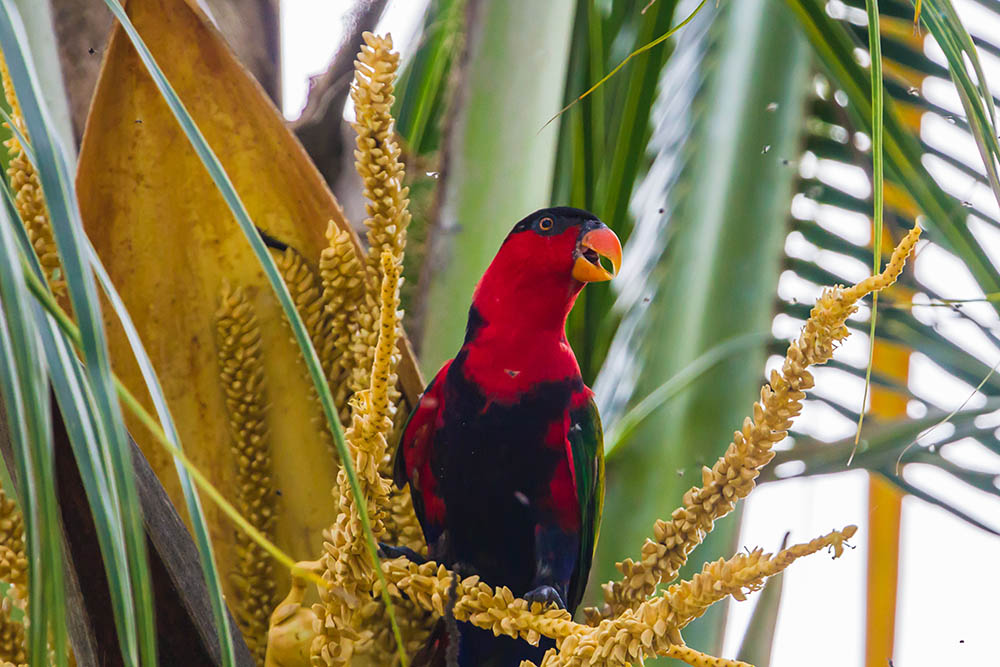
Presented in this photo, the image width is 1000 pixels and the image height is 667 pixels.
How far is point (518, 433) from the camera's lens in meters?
0.68

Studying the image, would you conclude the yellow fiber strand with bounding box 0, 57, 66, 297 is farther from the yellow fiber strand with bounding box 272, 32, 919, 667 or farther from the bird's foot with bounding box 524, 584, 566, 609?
the bird's foot with bounding box 524, 584, 566, 609

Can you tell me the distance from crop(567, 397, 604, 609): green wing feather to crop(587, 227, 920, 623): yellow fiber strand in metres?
0.16

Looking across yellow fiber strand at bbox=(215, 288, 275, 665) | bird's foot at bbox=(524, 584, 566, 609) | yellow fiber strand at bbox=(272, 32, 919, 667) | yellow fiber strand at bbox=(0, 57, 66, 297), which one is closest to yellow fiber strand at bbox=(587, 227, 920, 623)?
yellow fiber strand at bbox=(272, 32, 919, 667)

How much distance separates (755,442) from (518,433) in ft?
0.92

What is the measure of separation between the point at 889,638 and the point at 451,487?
2.57 feet

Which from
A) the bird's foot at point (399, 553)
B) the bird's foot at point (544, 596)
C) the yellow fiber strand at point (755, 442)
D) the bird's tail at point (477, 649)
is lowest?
the bird's tail at point (477, 649)

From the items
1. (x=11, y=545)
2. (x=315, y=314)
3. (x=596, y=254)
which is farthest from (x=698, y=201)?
(x=11, y=545)

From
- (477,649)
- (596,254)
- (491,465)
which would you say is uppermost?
(596,254)

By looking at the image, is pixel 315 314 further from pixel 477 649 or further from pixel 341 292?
pixel 477 649

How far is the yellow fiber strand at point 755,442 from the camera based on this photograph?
37 centimetres

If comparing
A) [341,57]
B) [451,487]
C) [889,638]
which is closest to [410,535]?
[451,487]

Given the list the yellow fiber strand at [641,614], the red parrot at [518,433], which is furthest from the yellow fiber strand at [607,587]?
the red parrot at [518,433]

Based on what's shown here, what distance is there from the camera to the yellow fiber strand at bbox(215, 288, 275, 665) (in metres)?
0.61

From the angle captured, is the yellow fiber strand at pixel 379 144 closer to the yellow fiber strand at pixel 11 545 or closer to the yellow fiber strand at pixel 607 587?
the yellow fiber strand at pixel 607 587
